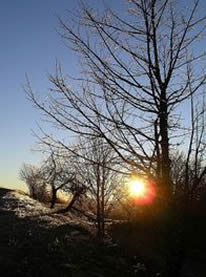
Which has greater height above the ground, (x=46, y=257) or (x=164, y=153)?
(x=164, y=153)

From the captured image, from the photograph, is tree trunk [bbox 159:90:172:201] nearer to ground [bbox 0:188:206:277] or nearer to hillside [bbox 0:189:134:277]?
ground [bbox 0:188:206:277]

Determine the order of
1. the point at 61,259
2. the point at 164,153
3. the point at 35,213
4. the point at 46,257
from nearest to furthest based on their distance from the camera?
1. the point at 164,153
2. the point at 46,257
3. the point at 61,259
4. the point at 35,213

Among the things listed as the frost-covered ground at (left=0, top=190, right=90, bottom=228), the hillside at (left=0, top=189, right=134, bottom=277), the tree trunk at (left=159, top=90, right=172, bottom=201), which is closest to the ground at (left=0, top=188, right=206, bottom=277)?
the hillside at (left=0, top=189, right=134, bottom=277)

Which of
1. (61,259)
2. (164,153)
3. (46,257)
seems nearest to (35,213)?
(61,259)

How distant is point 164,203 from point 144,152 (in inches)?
36.4

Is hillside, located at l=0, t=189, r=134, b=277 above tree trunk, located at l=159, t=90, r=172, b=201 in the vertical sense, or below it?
below

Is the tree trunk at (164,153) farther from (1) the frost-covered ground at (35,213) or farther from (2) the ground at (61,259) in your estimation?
(1) the frost-covered ground at (35,213)

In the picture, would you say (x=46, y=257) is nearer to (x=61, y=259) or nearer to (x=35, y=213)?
(x=61, y=259)

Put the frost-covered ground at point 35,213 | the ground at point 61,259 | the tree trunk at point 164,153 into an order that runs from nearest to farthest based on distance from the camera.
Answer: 1. the tree trunk at point 164,153
2. the ground at point 61,259
3. the frost-covered ground at point 35,213

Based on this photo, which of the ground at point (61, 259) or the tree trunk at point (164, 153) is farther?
the ground at point (61, 259)

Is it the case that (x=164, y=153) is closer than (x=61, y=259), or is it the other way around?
(x=164, y=153)

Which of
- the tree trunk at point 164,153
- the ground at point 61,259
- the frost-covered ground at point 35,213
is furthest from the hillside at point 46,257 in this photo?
the frost-covered ground at point 35,213

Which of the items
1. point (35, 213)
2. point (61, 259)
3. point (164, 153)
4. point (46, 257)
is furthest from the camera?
point (35, 213)

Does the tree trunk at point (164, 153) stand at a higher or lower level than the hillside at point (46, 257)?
higher
